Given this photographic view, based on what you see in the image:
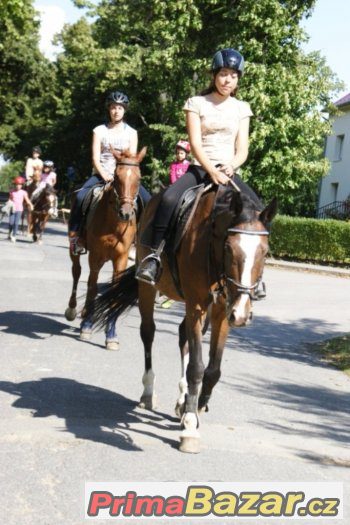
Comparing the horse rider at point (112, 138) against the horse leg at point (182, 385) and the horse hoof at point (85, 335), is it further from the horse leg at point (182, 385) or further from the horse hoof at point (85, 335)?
the horse leg at point (182, 385)

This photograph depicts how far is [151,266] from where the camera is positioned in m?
6.54

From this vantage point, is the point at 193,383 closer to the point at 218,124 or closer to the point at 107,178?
the point at 218,124

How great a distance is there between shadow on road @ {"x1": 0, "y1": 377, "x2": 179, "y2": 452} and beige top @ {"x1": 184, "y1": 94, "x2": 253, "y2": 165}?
220 cm

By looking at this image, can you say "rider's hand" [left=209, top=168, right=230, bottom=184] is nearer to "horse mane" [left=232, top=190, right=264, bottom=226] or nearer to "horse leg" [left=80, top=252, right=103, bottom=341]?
"horse mane" [left=232, top=190, right=264, bottom=226]

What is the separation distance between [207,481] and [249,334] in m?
7.53

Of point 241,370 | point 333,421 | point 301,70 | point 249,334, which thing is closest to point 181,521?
point 333,421

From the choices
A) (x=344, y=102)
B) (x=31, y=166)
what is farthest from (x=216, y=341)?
(x=344, y=102)

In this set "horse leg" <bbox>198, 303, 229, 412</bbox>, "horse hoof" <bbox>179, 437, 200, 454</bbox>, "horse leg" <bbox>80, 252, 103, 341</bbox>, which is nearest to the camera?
"horse hoof" <bbox>179, 437, 200, 454</bbox>

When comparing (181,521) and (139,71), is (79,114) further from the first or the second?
(181,521)

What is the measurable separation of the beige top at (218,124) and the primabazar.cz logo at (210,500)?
2.68 m

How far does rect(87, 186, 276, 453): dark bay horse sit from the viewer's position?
17.0ft

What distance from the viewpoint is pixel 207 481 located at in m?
4.95

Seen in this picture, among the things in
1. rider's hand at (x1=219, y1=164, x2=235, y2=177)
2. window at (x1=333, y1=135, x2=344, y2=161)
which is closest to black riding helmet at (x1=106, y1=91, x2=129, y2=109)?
rider's hand at (x1=219, y1=164, x2=235, y2=177)

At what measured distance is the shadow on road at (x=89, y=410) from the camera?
5.94 meters
